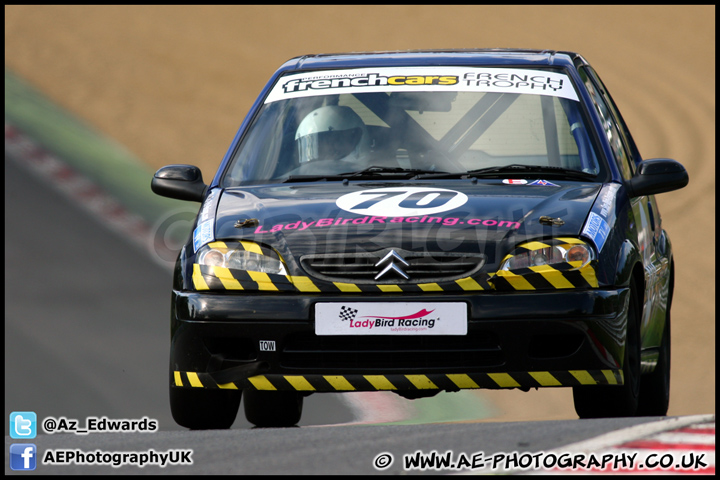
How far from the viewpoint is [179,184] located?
6.00 meters

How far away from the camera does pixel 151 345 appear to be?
1053 centimetres

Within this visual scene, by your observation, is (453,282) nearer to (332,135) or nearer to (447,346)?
(447,346)

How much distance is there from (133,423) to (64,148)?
10.2 metres

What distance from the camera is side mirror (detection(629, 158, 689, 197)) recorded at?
5.79m

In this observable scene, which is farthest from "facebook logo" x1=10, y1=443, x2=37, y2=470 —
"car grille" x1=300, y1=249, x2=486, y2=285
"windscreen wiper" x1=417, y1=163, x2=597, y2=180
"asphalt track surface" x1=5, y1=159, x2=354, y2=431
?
"asphalt track surface" x1=5, y1=159, x2=354, y2=431

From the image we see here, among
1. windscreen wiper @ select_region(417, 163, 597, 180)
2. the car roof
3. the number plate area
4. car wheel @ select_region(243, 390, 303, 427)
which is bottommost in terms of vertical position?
car wheel @ select_region(243, 390, 303, 427)

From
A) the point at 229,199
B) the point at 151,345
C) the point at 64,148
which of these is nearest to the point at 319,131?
the point at 229,199

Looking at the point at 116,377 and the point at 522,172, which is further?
the point at 116,377

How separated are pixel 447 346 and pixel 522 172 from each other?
1.18m

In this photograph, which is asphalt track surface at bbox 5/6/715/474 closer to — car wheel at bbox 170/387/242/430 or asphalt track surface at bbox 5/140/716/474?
asphalt track surface at bbox 5/140/716/474

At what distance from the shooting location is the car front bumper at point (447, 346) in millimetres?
4883

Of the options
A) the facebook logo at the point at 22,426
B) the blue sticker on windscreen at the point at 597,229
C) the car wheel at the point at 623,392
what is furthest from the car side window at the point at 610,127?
the facebook logo at the point at 22,426

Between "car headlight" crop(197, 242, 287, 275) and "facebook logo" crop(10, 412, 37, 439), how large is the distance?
97 cm

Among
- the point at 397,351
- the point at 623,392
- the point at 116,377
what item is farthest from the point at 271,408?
the point at 116,377
